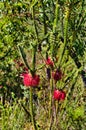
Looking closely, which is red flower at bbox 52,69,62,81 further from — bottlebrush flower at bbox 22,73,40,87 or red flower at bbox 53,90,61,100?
bottlebrush flower at bbox 22,73,40,87

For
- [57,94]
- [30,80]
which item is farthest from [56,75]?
[30,80]

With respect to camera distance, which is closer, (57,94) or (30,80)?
(30,80)

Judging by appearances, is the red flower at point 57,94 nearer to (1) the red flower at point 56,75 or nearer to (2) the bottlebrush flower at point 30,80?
(1) the red flower at point 56,75

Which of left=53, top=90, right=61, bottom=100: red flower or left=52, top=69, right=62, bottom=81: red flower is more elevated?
left=52, top=69, right=62, bottom=81: red flower

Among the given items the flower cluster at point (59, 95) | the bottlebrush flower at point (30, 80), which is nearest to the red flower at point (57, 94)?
the flower cluster at point (59, 95)

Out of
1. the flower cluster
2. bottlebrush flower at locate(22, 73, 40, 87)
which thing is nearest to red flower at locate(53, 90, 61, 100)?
the flower cluster

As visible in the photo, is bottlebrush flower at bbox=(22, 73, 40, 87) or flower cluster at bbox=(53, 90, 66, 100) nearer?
bottlebrush flower at bbox=(22, 73, 40, 87)

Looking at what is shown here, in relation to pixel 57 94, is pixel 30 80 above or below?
above

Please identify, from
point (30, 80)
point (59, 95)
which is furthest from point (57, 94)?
point (30, 80)

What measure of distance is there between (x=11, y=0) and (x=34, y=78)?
289cm

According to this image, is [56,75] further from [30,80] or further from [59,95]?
[30,80]

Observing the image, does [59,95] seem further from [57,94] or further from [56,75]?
[56,75]

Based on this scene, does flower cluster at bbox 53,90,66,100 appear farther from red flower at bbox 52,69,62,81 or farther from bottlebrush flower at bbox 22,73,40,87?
bottlebrush flower at bbox 22,73,40,87

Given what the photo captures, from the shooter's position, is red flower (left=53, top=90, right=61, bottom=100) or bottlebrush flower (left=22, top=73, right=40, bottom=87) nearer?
bottlebrush flower (left=22, top=73, right=40, bottom=87)
